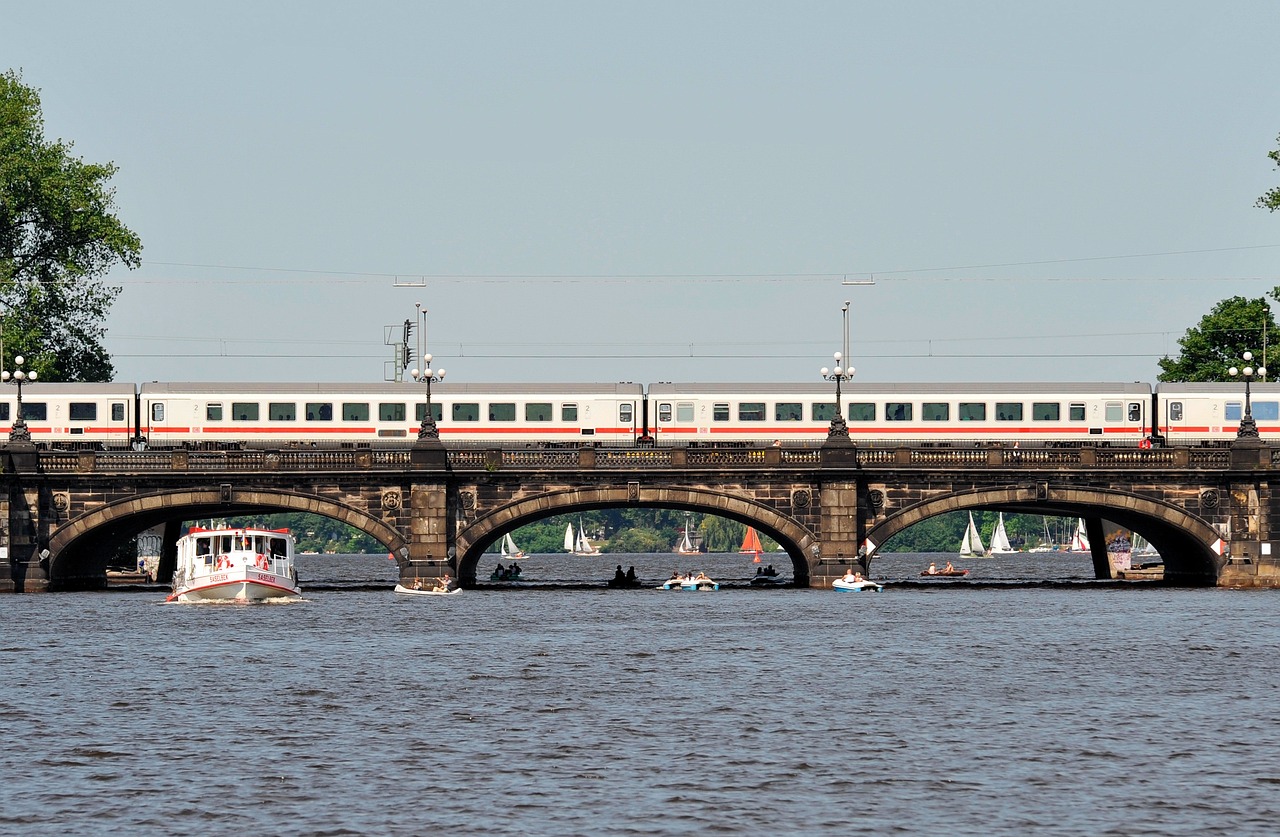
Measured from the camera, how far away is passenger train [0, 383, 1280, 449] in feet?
252

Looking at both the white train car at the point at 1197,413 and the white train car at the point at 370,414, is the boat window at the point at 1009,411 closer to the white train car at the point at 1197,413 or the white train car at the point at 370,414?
the white train car at the point at 1197,413

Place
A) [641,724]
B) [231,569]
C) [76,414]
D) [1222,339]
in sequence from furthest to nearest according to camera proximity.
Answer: [1222,339] < [76,414] < [231,569] < [641,724]

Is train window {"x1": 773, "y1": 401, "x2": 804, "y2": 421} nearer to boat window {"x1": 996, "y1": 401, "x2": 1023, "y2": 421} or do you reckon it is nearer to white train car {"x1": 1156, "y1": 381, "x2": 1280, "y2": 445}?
boat window {"x1": 996, "y1": 401, "x2": 1023, "y2": 421}

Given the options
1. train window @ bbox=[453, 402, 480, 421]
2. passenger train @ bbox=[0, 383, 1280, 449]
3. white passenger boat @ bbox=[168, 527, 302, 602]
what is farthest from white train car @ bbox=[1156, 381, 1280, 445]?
white passenger boat @ bbox=[168, 527, 302, 602]

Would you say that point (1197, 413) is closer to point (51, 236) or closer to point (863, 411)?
point (863, 411)

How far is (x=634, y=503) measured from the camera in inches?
3029

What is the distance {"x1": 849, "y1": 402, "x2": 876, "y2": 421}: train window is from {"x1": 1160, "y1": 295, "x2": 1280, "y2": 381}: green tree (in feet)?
94.7

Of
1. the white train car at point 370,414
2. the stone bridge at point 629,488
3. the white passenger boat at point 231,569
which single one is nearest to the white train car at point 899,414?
the stone bridge at point 629,488

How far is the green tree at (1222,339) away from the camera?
99.8 meters

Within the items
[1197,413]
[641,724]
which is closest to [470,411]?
[1197,413]

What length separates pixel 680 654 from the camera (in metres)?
50.9

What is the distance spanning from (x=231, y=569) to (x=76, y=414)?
11.4 metres

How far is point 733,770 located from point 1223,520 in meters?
50.5

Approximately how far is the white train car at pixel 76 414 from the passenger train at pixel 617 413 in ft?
0.14
